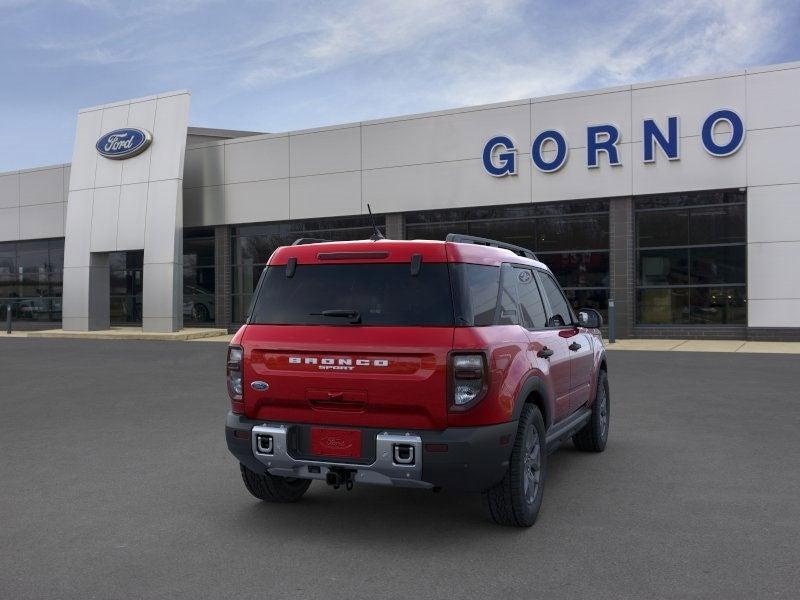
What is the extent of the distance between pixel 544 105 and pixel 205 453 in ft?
58.8

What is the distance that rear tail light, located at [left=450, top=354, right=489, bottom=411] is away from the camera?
14.2 feet

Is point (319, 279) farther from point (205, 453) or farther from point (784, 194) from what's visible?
point (784, 194)

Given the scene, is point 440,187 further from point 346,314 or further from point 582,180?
point 346,314

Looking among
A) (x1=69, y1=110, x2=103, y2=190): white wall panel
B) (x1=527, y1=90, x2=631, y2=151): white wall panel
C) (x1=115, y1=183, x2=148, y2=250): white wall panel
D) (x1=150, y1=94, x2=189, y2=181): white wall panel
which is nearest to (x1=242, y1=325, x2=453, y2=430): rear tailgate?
(x1=527, y1=90, x2=631, y2=151): white wall panel

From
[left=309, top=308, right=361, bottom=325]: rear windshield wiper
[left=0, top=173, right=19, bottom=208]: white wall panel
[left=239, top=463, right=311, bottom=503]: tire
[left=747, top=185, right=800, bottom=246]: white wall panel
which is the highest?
[left=0, top=173, right=19, bottom=208]: white wall panel

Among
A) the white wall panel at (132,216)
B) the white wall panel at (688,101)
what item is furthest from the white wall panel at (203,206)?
the white wall panel at (688,101)

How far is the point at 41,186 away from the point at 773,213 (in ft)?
92.8

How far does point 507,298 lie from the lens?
5.05m

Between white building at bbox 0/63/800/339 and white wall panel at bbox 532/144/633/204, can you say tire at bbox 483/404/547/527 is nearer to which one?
white building at bbox 0/63/800/339

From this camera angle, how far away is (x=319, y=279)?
4.88 metres

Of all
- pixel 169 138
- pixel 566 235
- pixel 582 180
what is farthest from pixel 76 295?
pixel 582 180

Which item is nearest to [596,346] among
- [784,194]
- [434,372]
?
[434,372]

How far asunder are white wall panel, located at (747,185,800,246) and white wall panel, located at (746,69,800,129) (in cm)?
173

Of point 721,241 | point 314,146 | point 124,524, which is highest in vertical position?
point 314,146
